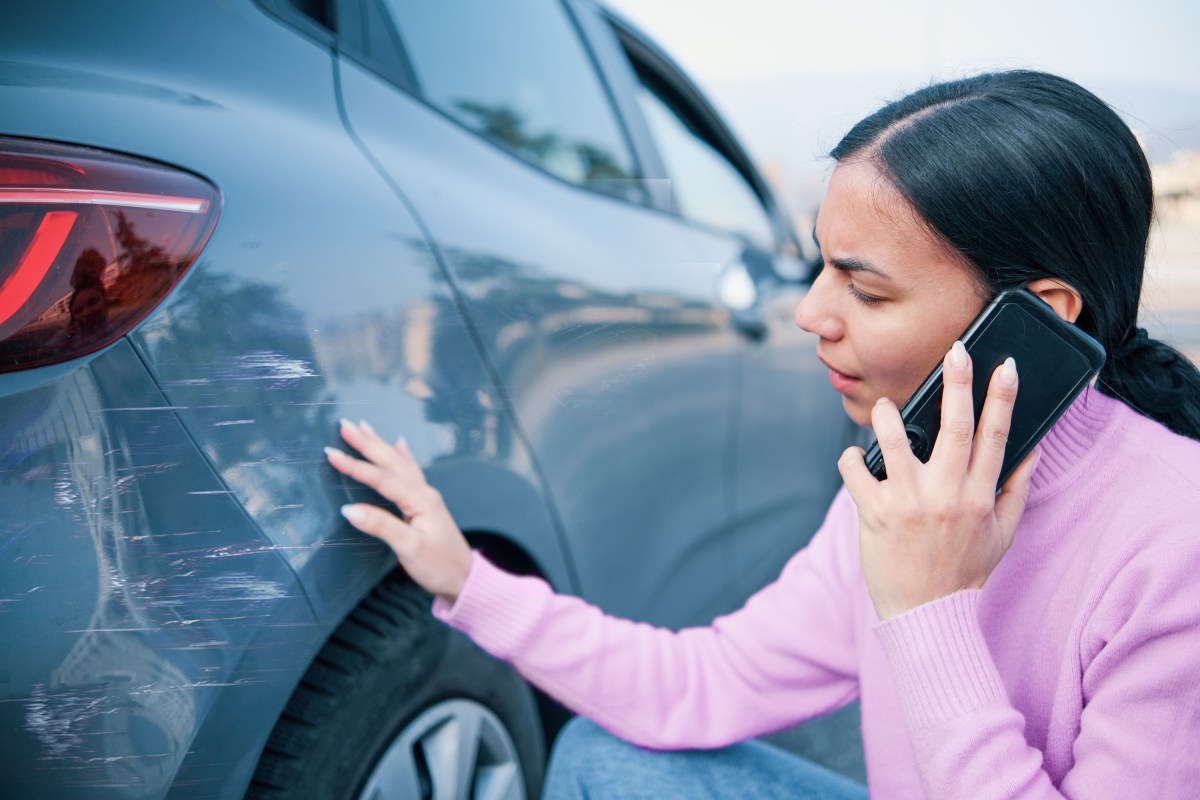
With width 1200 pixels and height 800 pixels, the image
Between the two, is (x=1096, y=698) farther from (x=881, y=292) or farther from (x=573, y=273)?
(x=573, y=273)

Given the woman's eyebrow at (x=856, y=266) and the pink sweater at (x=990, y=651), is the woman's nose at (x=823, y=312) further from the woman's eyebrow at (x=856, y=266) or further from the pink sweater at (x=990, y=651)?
the pink sweater at (x=990, y=651)

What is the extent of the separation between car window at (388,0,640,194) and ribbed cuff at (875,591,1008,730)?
107 cm

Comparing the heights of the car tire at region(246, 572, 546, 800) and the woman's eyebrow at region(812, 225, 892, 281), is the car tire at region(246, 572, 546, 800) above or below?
Answer: below

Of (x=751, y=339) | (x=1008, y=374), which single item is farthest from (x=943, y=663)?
(x=751, y=339)

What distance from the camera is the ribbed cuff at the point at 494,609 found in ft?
4.33

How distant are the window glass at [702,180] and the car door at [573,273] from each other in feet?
0.82

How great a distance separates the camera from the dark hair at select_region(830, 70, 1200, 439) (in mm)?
1094

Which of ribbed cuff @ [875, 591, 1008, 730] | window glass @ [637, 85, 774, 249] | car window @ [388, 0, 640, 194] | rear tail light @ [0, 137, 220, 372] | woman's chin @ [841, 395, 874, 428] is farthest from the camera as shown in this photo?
window glass @ [637, 85, 774, 249]

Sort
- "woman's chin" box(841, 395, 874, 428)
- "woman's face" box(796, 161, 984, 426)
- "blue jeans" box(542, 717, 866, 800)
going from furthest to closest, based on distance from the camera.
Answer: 1. "blue jeans" box(542, 717, 866, 800)
2. "woman's chin" box(841, 395, 874, 428)
3. "woman's face" box(796, 161, 984, 426)

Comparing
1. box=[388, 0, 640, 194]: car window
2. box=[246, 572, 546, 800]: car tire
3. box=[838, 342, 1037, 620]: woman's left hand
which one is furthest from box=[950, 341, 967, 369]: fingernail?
box=[388, 0, 640, 194]: car window

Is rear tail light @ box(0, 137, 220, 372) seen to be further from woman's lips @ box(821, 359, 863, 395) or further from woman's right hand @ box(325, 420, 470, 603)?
woman's lips @ box(821, 359, 863, 395)

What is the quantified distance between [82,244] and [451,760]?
83cm

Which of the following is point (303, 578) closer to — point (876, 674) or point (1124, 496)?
point (876, 674)

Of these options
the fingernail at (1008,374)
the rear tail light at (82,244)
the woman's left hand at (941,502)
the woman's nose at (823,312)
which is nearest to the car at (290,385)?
the rear tail light at (82,244)
